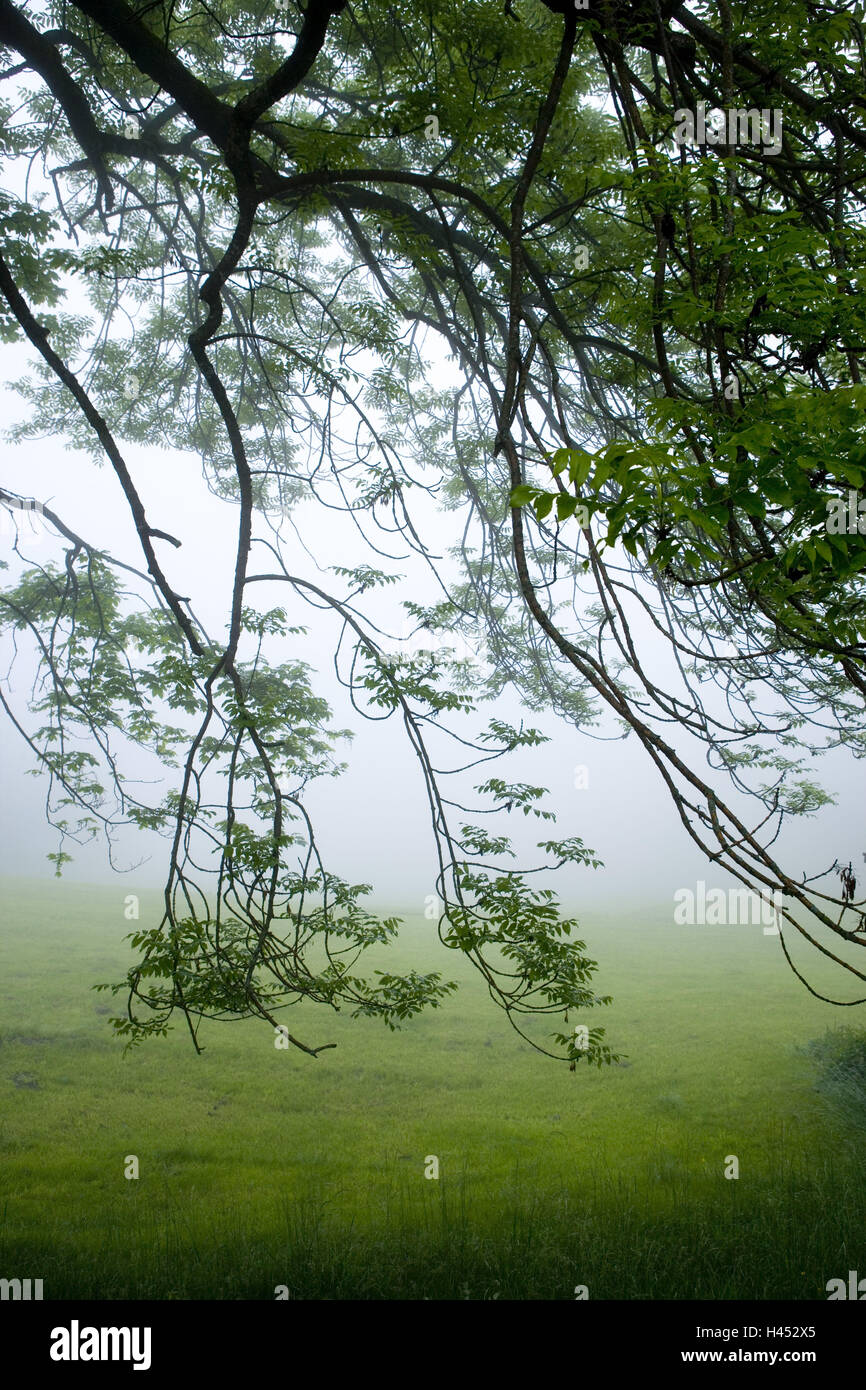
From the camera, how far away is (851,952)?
30.5 feet

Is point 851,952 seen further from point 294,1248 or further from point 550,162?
point 550,162

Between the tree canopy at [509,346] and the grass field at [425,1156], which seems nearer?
the tree canopy at [509,346]

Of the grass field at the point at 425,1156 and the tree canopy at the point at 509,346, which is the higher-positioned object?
the tree canopy at the point at 509,346

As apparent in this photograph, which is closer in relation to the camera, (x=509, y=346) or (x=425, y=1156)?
(x=509, y=346)

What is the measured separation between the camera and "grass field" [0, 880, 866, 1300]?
144 inches

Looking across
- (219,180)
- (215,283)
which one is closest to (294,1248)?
(215,283)

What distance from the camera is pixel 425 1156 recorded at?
475 cm

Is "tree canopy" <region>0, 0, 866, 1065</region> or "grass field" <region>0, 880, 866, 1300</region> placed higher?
"tree canopy" <region>0, 0, 866, 1065</region>

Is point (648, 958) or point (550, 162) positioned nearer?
point (550, 162)

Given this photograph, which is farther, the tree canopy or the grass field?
the grass field

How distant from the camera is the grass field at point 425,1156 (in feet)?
12.0

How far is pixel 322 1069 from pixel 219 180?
217 inches

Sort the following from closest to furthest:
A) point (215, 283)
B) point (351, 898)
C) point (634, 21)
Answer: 1. point (634, 21)
2. point (215, 283)
3. point (351, 898)
